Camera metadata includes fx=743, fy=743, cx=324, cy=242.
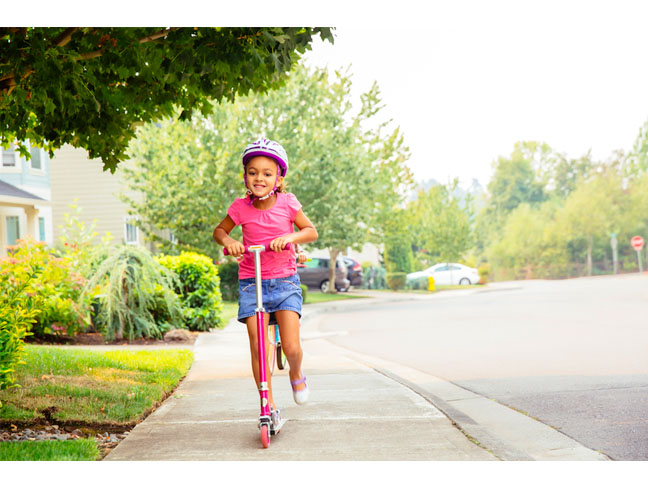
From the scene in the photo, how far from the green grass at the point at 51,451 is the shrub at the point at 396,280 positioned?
1267 inches

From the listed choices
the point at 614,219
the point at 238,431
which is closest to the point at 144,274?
the point at 238,431

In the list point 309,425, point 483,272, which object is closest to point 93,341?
point 309,425

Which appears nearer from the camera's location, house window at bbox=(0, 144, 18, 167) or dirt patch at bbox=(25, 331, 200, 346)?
dirt patch at bbox=(25, 331, 200, 346)

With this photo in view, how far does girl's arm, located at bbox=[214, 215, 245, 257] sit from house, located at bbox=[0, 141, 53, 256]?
59.3 feet

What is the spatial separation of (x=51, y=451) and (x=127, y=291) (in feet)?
24.3

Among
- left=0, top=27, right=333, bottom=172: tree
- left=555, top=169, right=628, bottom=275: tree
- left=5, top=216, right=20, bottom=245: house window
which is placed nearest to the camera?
left=0, top=27, right=333, bottom=172: tree

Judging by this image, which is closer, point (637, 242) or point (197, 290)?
point (197, 290)

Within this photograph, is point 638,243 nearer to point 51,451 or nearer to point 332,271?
point 332,271

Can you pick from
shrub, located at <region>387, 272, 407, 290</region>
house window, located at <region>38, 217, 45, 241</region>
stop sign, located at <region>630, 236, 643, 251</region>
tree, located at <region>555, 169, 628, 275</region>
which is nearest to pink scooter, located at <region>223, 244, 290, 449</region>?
house window, located at <region>38, 217, 45, 241</region>

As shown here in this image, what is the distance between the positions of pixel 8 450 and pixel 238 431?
4.67 ft

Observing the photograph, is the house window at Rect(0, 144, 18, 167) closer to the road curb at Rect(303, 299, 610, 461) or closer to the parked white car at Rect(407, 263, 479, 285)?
the road curb at Rect(303, 299, 610, 461)

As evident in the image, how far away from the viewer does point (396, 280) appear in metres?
36.6

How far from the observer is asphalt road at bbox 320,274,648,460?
555cm

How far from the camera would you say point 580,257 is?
50.7 m
